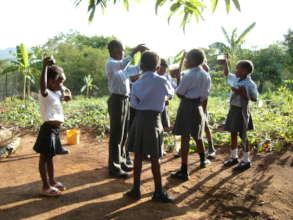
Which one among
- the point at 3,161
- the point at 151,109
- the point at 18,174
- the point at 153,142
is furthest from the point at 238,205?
the point at 3,161

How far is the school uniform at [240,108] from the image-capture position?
3.94 meters

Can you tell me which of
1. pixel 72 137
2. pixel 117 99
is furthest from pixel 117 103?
pixel 72 137

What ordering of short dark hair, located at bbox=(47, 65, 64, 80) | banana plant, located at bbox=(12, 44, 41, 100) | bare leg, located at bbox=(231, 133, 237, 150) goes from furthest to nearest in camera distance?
banana plant, located at bbox=(12, 44, 41, 100)
bare leg, located at bbox=(231, 133, 237, 150)
short dark hair, located at bbox=(47, 65, 64, 80)

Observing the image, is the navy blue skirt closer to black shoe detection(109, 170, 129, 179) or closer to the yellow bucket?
black shoe detection(109, 170, 129, 179)

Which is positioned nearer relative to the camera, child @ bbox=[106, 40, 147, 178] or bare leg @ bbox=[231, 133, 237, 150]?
child @ bbox=[106, 40, 147, 178]

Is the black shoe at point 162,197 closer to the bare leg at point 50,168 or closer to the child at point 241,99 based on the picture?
the bare leg at point 50,168

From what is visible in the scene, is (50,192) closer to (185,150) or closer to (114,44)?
(185,150)

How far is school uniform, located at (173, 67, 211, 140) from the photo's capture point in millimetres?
3586

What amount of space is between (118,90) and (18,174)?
6.14 ft

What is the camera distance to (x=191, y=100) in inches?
144

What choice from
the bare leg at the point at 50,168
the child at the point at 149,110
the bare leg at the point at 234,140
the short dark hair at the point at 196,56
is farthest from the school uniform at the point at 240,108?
the bare leg at the point at 50,168

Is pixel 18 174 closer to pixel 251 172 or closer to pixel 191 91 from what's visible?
pixel 191 91

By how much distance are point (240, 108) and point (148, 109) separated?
1.80 m


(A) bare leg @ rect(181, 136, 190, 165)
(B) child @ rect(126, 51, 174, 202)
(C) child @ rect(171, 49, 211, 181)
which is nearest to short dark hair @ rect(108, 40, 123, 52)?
(B) child @ rect(126, 51, 174, 202)
